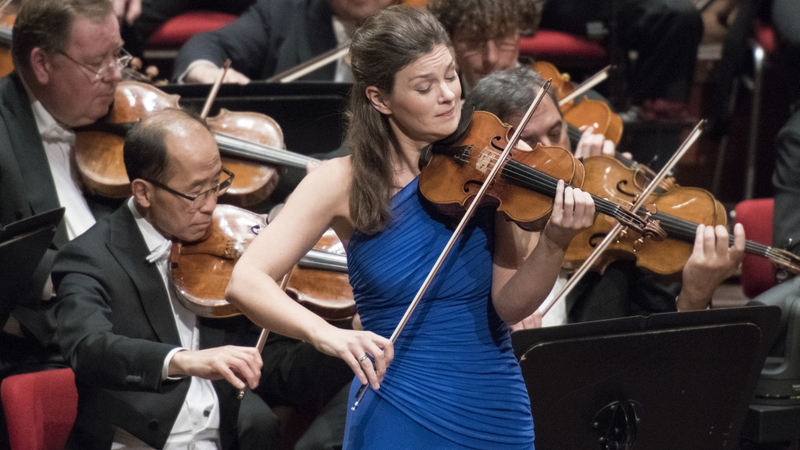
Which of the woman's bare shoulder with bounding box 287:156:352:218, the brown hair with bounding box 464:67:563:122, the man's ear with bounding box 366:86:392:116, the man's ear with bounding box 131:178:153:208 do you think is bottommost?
the man's ear with bounding box 131:178:153:208

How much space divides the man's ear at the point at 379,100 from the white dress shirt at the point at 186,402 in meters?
0.70

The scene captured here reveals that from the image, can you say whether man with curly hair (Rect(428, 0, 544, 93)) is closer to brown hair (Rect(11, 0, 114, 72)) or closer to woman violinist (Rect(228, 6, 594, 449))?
brown hair (Rect(11, 0, 114, 72))

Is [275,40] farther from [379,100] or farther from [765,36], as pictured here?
[765,36]

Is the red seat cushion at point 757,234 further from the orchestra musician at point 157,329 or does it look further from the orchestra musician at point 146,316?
the orchestra musician at point 146,316

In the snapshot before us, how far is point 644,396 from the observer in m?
1.80

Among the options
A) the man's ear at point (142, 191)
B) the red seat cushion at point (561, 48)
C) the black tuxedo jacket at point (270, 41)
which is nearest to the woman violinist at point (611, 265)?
the man's ear at point (142, 191)

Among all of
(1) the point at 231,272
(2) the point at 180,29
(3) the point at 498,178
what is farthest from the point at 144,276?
(2) the point at 180,29

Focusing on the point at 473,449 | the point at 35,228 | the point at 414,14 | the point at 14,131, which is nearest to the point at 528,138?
the point at 414,14

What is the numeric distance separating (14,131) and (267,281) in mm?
1274

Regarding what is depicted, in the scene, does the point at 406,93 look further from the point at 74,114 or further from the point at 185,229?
the point at 74,114

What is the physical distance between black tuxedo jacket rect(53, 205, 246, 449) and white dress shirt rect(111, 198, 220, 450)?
0.06ft

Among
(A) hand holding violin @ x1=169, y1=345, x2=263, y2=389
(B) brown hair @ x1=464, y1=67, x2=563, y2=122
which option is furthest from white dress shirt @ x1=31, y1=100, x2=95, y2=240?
(B) brown hair @ x1=464, y1=67, x2=563, y2=122

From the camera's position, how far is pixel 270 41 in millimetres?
3396

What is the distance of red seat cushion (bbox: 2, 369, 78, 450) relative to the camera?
1956mm
